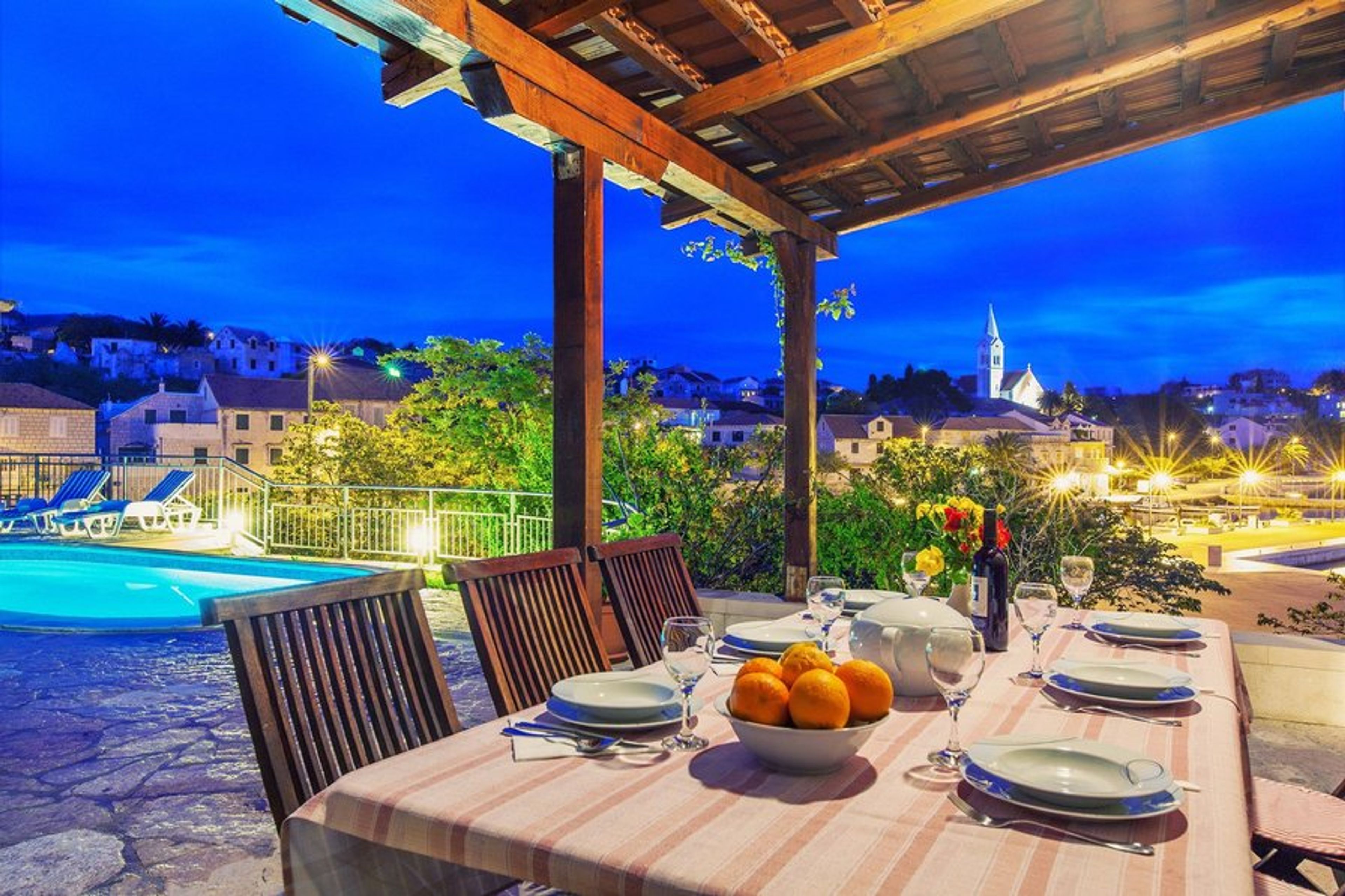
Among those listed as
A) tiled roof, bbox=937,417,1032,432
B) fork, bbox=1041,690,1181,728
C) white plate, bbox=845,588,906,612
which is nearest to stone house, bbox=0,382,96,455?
white plate, bbox=845,588,906,612

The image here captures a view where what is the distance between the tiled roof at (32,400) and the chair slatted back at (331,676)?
93.1ft

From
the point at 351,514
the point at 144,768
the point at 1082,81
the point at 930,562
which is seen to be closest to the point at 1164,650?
the point at 930,562

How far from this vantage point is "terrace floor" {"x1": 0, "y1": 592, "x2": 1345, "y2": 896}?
2.39 meters

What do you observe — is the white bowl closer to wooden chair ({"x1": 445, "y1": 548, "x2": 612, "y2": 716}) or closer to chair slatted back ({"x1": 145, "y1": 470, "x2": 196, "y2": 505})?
wooden chair ({"x1": 445, "y1": 548, "x2": 612, "y2": 716})

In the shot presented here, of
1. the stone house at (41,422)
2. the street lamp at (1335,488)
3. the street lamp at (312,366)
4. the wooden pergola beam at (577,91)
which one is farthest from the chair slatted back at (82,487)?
the street lamp at (1335,488)

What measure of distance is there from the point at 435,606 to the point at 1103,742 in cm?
544

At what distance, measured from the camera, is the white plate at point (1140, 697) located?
64.9 inches

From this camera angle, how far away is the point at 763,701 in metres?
1.30

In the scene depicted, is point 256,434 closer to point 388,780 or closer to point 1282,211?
point 388,780

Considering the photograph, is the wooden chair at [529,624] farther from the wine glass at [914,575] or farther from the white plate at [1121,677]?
the white plate at [1121,677]

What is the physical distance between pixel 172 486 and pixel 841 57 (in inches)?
442

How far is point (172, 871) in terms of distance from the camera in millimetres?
2375

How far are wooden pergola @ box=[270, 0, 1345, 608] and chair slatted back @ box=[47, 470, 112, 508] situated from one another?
32.9 ft

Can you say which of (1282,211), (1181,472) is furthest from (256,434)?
(1282,211)
